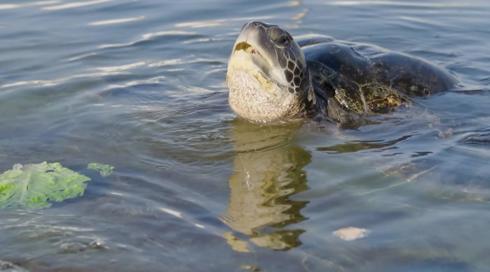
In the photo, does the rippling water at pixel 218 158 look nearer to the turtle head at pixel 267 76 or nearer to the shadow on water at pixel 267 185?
the shadow on water at pixel 267 185

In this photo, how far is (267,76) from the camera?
5.57 meters

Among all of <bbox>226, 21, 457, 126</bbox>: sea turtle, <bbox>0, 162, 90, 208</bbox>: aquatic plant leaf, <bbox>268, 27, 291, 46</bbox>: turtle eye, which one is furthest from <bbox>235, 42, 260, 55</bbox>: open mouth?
<bbox>0, 162, 90, 208</bbox>: aquatic plant leaf

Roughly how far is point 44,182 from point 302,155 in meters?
1.65

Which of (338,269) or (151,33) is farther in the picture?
(151,33)

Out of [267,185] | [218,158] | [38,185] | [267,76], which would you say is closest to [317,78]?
[267,76]

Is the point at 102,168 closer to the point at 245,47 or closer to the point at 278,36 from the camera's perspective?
the point at 245,47

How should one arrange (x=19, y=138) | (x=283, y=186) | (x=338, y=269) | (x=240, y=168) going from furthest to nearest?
1. (x=19, y=138)
2. (x=240, y=168)
3. (x=283, y=186)
4. (x=338, y=269)

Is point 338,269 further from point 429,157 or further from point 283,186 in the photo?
point 429,157

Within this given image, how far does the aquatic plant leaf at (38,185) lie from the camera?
14.2 feet

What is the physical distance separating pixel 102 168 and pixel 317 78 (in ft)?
6.73

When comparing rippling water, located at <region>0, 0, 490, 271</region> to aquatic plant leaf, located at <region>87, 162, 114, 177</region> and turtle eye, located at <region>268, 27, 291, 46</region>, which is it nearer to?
aquatic plant leaf, located at <region>87, 162, 114, 177</region>

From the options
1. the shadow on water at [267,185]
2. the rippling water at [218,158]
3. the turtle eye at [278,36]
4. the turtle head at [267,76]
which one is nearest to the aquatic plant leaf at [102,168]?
the rippling water at [218,158]

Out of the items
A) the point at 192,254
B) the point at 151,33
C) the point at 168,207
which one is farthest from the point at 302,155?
the point at 151,33

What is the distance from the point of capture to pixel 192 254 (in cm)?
375
